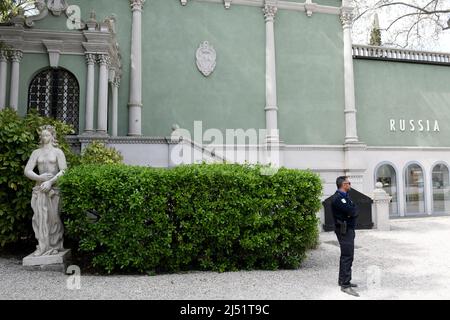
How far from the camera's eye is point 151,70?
49.8 feet

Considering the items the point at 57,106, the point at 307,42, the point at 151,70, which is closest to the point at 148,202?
the point at 57,106

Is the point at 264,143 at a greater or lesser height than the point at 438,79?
lesser

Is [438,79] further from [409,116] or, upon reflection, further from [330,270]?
[330,270]

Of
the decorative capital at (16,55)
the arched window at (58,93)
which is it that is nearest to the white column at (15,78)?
the decorative capital at (16,55)

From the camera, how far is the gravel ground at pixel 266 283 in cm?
534

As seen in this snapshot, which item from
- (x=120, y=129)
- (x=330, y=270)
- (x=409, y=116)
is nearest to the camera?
(x=330, y=270)

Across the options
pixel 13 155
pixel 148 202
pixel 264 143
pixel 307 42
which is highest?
pixel 307 42

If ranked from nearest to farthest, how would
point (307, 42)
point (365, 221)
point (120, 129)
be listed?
point (365, 221) → point (120, 129) → point (307, 42)

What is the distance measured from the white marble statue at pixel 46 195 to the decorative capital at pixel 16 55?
5.71 metres

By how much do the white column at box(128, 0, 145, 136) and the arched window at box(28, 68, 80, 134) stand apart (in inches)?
126

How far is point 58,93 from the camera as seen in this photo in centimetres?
1154

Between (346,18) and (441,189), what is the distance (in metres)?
10.4

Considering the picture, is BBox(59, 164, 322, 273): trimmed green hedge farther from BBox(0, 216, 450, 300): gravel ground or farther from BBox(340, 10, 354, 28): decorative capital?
BBox(340, 10, 354, 28): decorative capital

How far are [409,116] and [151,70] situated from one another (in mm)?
13494
